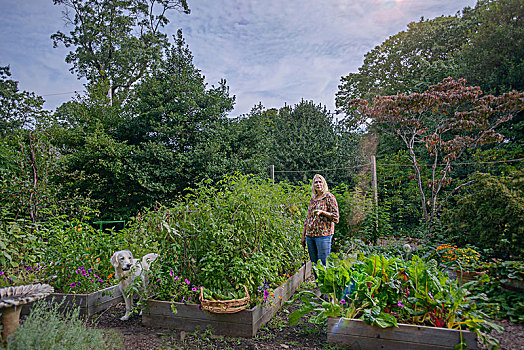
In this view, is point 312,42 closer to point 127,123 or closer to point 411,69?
point 127,123

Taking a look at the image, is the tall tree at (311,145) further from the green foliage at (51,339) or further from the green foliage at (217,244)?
the green foliage at (51,339)

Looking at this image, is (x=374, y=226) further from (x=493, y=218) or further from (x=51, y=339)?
(x=51, y=339)

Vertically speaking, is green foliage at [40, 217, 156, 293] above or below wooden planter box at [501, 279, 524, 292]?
above

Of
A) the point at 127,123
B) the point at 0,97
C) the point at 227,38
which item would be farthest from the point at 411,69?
the point at 0,97

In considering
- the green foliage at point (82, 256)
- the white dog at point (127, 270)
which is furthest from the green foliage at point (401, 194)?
the white dog at point (127, 270)

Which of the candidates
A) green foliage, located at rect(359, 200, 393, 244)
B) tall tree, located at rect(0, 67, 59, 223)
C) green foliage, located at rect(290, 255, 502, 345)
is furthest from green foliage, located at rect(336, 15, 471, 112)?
tall tree, located at rect(0, 67, 59, 223)

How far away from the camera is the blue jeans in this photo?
4086mm

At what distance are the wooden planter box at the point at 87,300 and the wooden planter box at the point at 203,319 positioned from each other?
641mm

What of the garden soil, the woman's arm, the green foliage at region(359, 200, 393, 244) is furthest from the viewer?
the green foliage at region(359, 200, 393, 244)

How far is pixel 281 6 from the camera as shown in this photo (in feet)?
21.9

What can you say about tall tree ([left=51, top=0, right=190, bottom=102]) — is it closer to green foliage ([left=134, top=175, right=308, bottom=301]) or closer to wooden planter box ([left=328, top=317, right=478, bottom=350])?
green foliage ([left=134, top=175, right=308, bottom=301])

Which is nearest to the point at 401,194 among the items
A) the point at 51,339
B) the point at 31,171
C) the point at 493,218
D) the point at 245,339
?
the point at 493,218

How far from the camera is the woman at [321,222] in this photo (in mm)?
4078

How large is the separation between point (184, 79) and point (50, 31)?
35.8 feet
